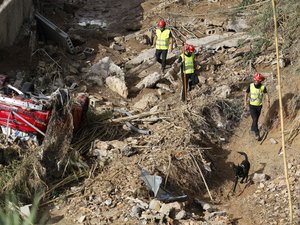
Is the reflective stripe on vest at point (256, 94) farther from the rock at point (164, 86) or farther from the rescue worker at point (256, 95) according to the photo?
the rock at point (164, 86)

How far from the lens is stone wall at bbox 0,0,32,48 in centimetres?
1082

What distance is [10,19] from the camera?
1129cm

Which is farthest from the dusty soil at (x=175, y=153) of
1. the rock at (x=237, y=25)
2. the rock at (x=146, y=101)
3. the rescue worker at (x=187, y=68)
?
the rock at (x=237, y=25)

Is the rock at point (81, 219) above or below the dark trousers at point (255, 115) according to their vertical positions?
below

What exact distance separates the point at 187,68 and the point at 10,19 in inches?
174

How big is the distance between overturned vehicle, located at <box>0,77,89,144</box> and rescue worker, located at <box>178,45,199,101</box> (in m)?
3.03

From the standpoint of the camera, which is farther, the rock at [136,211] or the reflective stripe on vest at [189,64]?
the reflective stripe on vest at [189,64]

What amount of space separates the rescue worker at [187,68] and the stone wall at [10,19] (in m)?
4.07

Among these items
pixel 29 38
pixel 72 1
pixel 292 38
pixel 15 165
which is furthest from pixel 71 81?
pixel 72 1

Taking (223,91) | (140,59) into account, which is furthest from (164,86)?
(140,59)

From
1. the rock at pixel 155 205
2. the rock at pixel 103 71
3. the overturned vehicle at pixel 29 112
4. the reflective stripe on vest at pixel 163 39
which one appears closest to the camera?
the rock at pixel 155 205

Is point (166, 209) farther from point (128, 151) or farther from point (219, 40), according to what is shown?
point (219, 40)

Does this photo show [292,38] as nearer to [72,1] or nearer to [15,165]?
[15,165]

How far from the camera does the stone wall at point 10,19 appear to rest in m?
10.8
